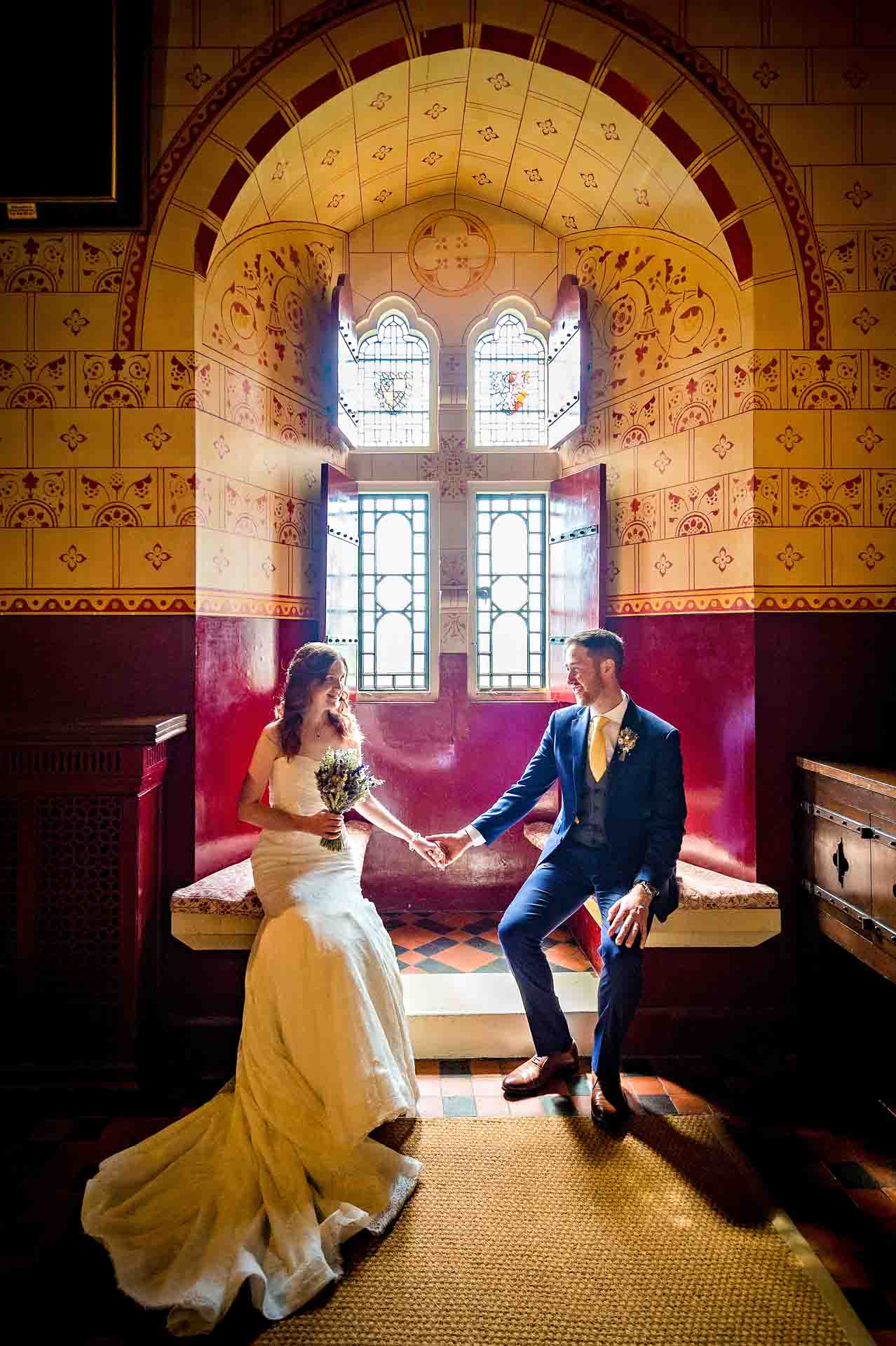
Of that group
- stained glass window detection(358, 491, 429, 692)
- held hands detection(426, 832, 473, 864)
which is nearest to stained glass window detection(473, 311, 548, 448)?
stained glass window detection(358, 491, 429, 692)

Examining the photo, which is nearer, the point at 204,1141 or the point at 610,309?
the point at 204,1141

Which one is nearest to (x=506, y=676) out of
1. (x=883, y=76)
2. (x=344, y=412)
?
(x=344, y=412)

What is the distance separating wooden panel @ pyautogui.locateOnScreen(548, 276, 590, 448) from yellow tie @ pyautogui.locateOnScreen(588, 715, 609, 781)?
1.88 m

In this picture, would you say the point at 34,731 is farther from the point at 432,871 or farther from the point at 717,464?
the point at 717,464

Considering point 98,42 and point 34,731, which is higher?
point 98,42

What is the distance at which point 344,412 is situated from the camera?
459 cm

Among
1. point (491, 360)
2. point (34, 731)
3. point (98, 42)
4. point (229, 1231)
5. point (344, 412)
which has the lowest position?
point (229, 1231)

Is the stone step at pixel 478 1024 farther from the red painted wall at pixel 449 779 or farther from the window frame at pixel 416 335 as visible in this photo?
the window frame at pixel 416 335

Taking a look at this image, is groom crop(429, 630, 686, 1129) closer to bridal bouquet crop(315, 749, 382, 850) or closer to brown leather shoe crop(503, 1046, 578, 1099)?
brown leather shoe crop(503, 1046, 578, 1099)

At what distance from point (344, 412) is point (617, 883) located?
118 inches

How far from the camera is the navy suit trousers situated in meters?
2.99

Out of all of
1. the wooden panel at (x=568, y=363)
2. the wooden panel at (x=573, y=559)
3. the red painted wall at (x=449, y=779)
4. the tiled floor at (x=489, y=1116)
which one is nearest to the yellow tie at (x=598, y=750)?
the wooden panel at (x=573, y=559)

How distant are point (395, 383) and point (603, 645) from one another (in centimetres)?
259

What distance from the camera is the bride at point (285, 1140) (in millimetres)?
2152
